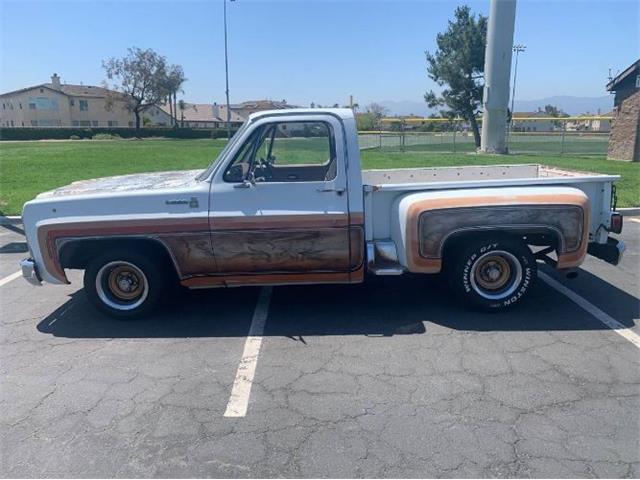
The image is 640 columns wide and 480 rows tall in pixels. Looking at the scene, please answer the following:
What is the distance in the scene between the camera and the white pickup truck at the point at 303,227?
14.5ft

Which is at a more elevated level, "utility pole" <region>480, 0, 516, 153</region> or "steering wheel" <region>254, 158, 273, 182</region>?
"utility pole" <region>480, 0, 516, 153</region>

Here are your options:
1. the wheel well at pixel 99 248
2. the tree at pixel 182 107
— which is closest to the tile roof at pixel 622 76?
the wheel well at pixel 99 248

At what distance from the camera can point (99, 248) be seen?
4.63 meters

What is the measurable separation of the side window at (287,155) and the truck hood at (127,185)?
1.91ft

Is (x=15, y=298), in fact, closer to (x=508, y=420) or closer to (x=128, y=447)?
(x=128, y=447)

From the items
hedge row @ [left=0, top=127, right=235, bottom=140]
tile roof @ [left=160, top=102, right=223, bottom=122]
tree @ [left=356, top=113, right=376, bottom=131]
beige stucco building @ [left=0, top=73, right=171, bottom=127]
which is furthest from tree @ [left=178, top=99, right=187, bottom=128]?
tree @ [left=356, top=113, right=376, bottom=131]

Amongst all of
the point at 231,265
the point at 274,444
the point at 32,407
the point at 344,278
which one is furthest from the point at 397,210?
the point at 32,407

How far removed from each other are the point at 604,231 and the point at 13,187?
44.9ft

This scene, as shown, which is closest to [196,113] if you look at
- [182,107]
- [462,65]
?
[182,107]

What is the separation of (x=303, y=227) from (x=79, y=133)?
72.5 metres

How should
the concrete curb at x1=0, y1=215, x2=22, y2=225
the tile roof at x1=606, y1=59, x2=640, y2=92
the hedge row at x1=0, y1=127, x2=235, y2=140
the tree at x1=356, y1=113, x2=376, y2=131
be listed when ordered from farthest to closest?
the hedge row at x1=0, y1=127, x2=235, y2=140, the tree at x1=356, y1=113, x2=376, y2=131, the tile roof at x1=606, y1=59, x2=640, y2=92, the concrete curb at x1=0, y1=215, x2=22, y2=225

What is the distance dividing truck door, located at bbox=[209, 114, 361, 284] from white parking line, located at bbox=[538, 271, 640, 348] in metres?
2.42

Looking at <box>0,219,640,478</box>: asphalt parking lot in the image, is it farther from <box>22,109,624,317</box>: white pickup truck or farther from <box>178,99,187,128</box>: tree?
<box>178,99,187,128</box>: tree

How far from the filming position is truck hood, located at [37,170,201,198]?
469cm
